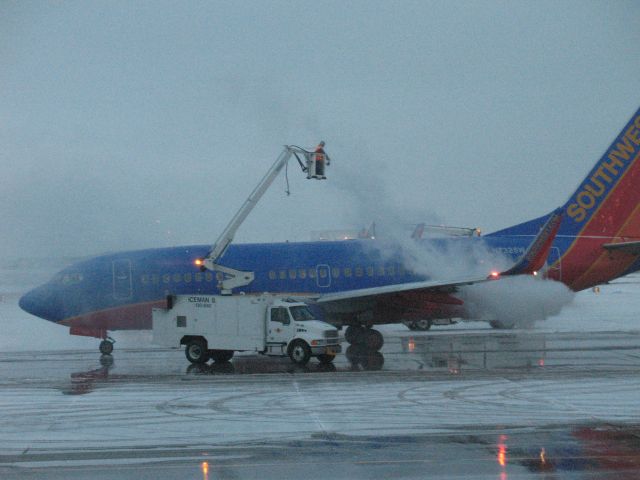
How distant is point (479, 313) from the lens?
32.7 m

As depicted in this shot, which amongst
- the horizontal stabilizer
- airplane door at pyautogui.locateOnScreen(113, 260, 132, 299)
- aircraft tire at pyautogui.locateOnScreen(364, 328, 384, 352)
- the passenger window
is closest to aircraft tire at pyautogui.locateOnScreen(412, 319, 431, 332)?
aircraft tire at pyautogui.locateOnScreen(364, 328, 384, 352)

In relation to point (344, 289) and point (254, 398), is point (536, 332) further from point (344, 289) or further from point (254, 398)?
point (254, 398)

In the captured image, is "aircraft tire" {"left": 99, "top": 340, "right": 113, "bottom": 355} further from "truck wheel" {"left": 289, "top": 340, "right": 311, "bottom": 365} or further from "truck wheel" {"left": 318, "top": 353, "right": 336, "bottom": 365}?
"truck wheel" {"left": 318, "top": 353, "right": 336, "bottom": 365}

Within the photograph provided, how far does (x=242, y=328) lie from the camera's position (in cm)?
2706

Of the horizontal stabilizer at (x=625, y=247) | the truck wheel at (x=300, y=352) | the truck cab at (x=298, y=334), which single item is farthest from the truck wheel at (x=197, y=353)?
the horizontal stabilizer at (x=625, y=247)

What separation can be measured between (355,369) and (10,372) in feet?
35.6

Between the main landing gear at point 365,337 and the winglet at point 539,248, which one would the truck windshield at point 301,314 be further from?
the winglet at point 539,248

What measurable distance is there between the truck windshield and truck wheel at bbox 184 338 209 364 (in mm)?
3457

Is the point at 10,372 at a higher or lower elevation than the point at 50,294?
lower

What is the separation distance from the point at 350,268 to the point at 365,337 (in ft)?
11.6

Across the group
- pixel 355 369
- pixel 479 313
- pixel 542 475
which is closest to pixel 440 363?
pixel 355 369

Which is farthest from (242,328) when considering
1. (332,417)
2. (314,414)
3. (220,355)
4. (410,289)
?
(332,417)

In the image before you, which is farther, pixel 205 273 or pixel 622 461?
pixel 205 273

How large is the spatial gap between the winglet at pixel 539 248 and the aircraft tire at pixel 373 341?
5.63 metres
